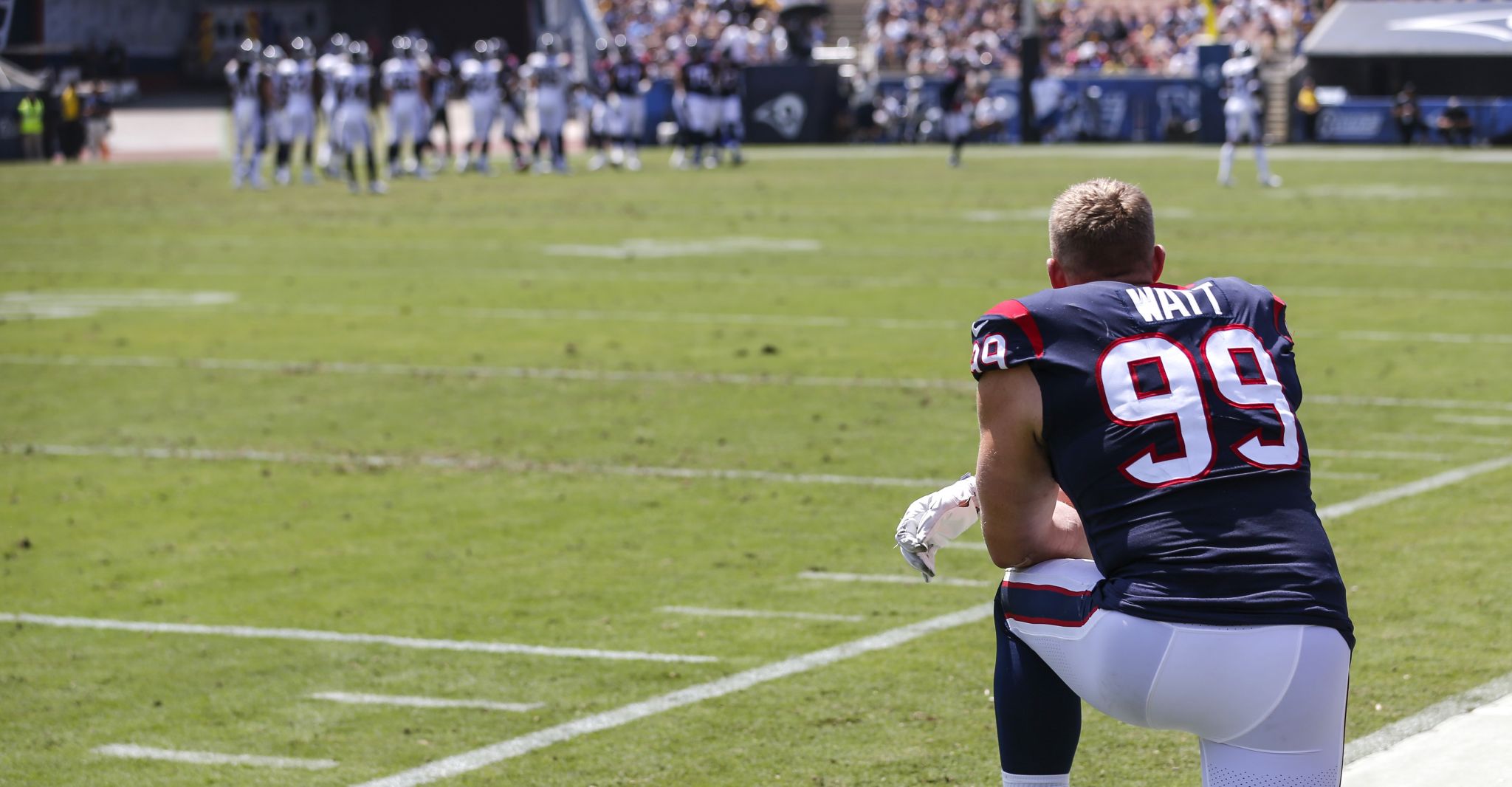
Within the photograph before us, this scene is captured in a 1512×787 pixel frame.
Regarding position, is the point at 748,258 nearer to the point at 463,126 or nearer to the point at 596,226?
the point at 596,226

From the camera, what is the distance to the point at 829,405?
10.8 meters

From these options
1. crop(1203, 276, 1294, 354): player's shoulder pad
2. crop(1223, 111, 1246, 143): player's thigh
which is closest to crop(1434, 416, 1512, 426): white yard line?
crop(1203, 276, 1294, 354): player's shoulder pad

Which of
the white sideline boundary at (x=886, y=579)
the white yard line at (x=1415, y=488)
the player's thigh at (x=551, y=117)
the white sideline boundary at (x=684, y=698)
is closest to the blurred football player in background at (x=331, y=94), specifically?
the player's thigh at (x=551, y=117)

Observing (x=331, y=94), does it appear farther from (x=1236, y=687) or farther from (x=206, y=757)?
(x=1236, y=687)

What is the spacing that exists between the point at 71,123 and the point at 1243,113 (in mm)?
22222

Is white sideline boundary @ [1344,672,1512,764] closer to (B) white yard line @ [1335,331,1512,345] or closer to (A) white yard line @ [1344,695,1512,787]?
(A) white yard line @ [1344,695,1512,787]

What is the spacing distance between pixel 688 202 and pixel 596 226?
3454 millimetres

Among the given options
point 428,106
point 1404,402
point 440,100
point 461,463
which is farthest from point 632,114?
point 461,463

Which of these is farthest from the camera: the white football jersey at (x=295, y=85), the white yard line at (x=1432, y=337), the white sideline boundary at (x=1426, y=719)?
the white football jersey at (x=295, y=85)

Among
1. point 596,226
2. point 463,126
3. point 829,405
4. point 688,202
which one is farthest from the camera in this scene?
point 463,126

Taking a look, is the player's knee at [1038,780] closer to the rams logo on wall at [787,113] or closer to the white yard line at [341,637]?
the white yard line at [341,637]

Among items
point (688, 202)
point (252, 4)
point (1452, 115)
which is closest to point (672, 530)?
point (688, 202)

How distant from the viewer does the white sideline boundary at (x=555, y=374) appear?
10523 millimetres

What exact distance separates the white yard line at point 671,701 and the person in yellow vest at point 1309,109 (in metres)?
33.9
